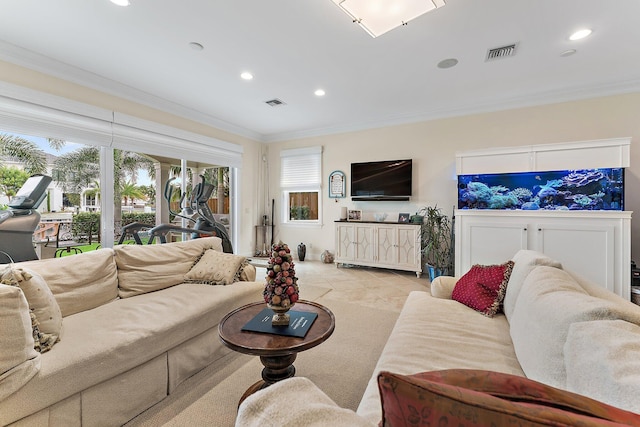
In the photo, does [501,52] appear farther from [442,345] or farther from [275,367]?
[275,367]

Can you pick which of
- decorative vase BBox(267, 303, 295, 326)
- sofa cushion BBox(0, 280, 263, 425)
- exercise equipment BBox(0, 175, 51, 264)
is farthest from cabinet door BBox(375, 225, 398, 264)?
exercise equipment BBox(0, 175, 51, 264)

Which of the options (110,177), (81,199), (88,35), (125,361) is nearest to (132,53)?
(88,35)

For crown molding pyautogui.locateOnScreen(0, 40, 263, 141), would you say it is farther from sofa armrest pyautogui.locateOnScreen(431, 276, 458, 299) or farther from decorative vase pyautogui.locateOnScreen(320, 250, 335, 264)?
sofa armrest pyautogui.locateOnScreen(431, 276, 458, 299)

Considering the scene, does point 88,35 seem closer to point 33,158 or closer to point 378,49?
point 33,158

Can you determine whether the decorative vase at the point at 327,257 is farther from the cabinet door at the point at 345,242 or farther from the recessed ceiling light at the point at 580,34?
the recessed ceiling light at the point at 580,34

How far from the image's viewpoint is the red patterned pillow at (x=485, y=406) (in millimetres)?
439

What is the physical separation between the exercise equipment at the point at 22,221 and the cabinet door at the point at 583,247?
5.84m

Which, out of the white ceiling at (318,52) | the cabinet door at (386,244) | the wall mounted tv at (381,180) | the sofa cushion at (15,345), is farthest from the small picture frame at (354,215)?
the sofa cushion at (15,345)

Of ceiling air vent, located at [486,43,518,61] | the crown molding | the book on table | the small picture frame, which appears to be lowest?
the book on table

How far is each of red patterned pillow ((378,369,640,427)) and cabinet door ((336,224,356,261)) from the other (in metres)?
4.47

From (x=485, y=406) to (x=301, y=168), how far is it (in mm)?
5712

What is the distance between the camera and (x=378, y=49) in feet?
9.37

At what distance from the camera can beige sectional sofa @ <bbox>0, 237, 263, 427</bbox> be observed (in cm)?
129

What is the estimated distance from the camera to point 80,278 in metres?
1.99
